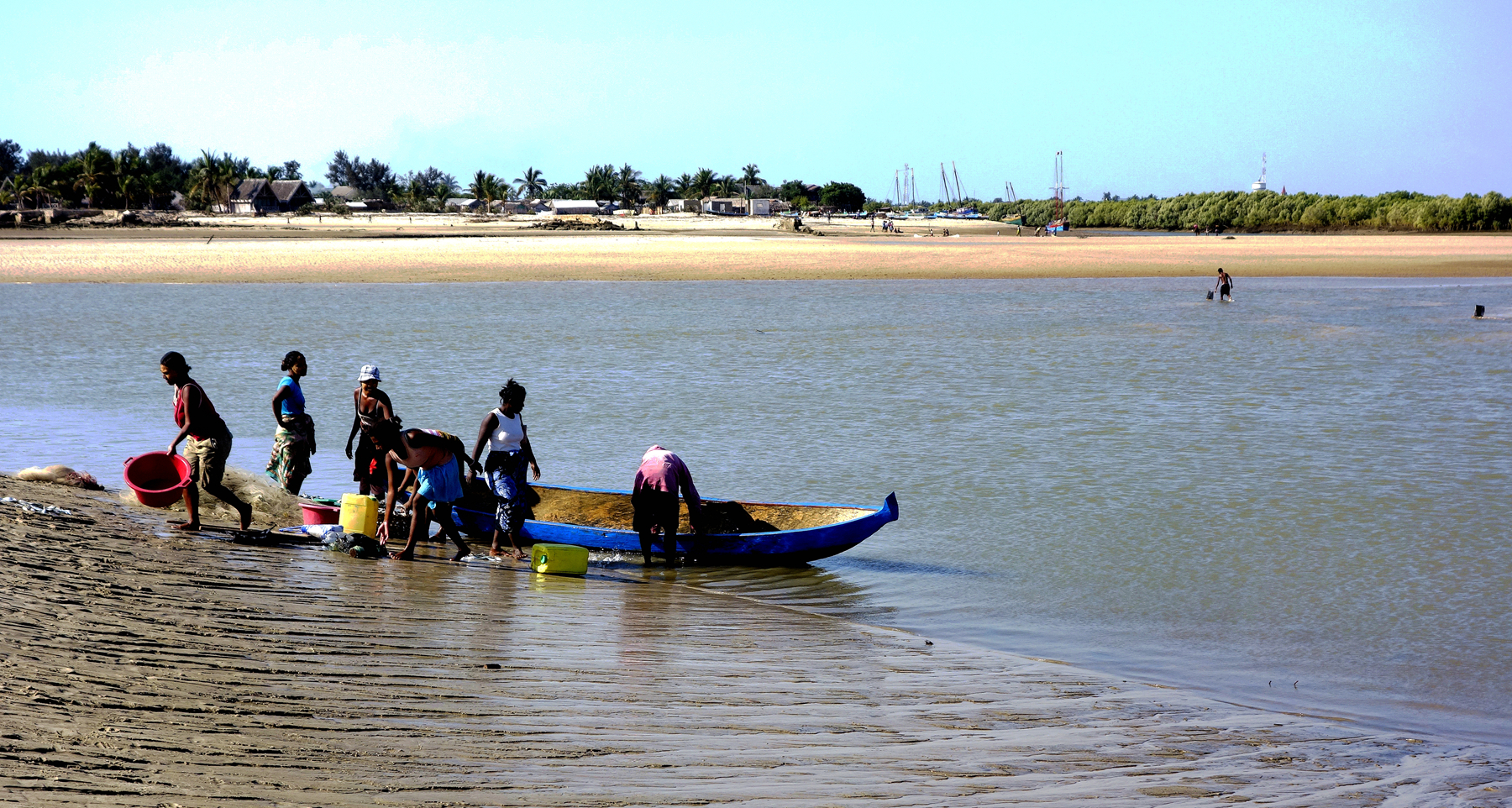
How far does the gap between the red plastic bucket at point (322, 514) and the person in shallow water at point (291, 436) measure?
66 cm

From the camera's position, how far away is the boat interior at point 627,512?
34.3 ft

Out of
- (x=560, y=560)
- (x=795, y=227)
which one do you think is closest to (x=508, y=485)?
(x=560, y=560)

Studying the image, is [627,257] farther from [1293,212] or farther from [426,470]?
[1293,212]

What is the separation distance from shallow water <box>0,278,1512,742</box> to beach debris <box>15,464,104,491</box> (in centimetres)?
196

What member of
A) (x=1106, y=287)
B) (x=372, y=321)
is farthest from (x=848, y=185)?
(x=372, y=321)

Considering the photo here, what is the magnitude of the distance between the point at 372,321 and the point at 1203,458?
24.2 meters

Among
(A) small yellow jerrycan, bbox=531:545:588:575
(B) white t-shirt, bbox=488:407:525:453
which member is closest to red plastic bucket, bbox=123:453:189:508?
(B) white t-shirt, bbox=488:407:525:453

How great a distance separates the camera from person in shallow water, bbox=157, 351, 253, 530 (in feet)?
31.1

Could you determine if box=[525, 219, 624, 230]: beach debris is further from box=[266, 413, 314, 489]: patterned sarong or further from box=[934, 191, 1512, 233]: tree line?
box=[266, 413, 314, 489]: patterned sarong

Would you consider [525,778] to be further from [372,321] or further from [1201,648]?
[372,321]

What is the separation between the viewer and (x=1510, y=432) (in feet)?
58.8

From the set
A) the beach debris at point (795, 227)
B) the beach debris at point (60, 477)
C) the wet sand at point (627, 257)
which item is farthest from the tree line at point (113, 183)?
the beach debris at point (60, 477)

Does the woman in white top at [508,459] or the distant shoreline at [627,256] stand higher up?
the distant shoreline at [627,256]

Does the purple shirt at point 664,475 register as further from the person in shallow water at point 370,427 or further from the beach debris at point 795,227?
the beach debris at point 795,227
